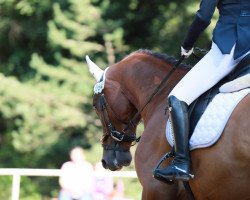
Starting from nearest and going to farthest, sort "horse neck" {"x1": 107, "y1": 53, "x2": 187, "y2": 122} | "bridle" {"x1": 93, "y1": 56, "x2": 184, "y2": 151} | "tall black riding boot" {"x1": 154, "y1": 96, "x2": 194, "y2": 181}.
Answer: "tall black riding boot" {"x1": 154, "y1": 96, "x2": 194, "y2": 181}
"horse neck" {"x1": 107, "y1": 53, "x2": 187, "y2": 122}
"bridle" {"x1": 93, "y1": 56, "x2": 184, "y2": 151}

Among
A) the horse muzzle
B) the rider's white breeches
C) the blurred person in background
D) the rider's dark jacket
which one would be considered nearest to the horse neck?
the horse muzzle

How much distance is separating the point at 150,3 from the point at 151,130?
40.5 ft

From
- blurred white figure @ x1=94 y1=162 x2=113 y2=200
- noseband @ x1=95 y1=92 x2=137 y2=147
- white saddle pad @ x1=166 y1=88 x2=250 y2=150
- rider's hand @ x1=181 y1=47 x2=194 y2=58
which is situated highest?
rider's hand @ x1=181 y1=47 x2=194 y2=58

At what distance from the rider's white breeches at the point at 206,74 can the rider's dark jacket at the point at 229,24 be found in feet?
0.16

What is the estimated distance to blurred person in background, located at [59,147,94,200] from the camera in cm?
755

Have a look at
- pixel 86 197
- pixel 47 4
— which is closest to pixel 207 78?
pixel 86 197

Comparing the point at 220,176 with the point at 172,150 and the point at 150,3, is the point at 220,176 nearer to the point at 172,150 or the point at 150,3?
the point at 172,150

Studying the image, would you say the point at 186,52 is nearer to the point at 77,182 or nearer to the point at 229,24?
the point at 229,24

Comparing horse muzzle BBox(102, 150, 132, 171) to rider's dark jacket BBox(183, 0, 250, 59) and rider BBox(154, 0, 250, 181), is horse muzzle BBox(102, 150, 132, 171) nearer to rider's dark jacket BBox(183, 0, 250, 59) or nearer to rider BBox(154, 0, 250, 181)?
rider BBox(154, 0, 250, 181)

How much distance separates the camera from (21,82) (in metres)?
16.7

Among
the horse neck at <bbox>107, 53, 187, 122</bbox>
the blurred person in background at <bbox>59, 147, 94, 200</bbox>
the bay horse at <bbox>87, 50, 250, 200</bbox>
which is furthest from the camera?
the blurred person in background at <bbox>59, 147, 94, 200</bbox>

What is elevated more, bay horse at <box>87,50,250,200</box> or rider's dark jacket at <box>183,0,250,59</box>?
rider's dark jacket at <box>183,0,250,59</box>

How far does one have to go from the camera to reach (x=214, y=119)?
13.9 feet

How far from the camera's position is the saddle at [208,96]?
433cm
